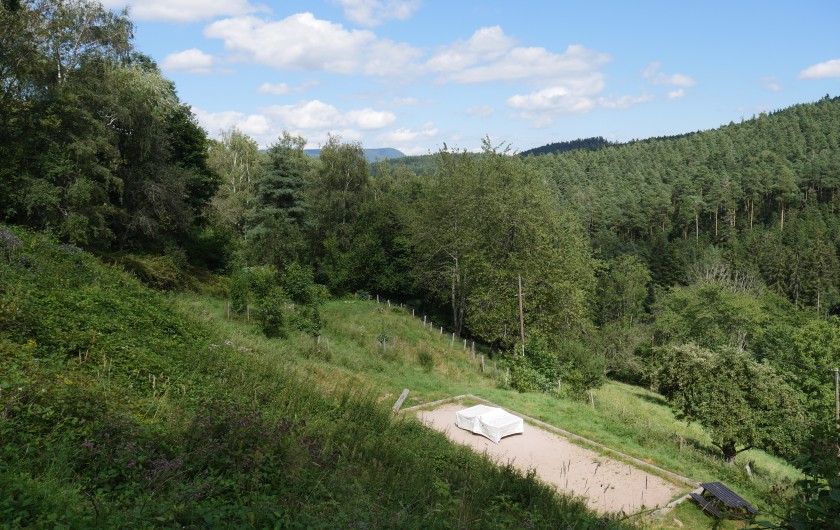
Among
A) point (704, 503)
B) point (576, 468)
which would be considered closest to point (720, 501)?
point (704, 503)

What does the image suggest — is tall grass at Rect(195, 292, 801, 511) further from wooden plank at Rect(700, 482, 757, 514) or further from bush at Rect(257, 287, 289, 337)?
bush at Rect(257, 287, 289, 337)

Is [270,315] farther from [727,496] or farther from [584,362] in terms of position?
[584,362]

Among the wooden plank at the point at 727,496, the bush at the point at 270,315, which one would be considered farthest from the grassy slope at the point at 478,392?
the bush at the point at 270,315

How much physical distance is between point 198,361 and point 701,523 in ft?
40.2

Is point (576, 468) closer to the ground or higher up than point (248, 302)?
closer to the ground

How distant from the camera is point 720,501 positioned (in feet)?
35.5

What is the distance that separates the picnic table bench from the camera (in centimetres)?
1038

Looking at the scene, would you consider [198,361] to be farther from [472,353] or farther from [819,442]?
[472,353]

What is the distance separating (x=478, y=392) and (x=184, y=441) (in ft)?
46.3

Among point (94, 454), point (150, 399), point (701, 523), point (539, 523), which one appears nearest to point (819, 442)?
point (539, 523)

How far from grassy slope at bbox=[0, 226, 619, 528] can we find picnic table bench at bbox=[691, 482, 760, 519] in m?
4.27

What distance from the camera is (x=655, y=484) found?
12836mm

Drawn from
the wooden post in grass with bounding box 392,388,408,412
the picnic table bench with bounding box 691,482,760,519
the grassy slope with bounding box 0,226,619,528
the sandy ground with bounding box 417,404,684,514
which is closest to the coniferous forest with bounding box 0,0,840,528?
the grassy slope with bounding box 0,226,619,528

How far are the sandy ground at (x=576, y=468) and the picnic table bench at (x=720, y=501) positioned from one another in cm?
82
